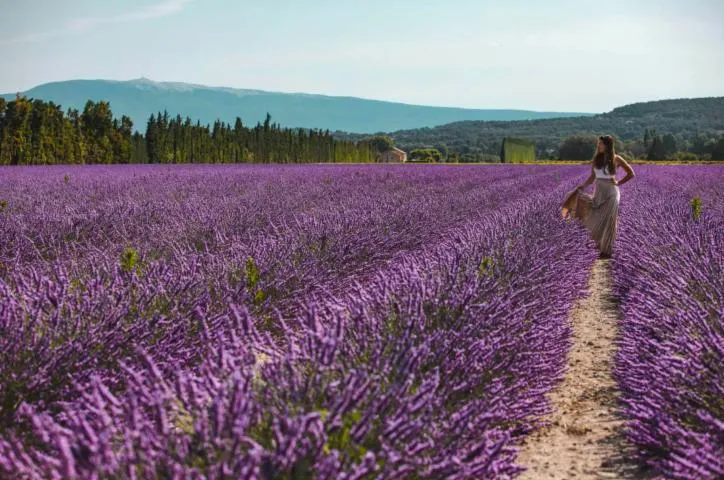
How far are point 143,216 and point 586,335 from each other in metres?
4.33

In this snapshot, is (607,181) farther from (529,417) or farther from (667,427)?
(667,427)

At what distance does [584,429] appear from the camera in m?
3.04

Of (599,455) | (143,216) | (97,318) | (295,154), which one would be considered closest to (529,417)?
(599,455)

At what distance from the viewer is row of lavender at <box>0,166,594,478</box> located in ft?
5.47

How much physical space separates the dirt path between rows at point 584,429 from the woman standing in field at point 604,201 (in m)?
3.37

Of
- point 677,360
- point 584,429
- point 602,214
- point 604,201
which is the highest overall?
point 604,201

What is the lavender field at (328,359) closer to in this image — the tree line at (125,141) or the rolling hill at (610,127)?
the tree line at (125,141)

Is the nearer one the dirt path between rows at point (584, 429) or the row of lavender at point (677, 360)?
the row of lavender at point (677, 360)

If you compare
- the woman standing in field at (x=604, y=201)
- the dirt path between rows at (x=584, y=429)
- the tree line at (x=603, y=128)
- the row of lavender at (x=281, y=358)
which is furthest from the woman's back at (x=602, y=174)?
the tree line at (x=603, y=128)

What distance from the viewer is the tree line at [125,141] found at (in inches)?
1128

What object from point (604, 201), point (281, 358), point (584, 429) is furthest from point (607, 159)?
point (281, 358)

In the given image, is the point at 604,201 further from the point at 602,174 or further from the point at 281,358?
the point at 281,358

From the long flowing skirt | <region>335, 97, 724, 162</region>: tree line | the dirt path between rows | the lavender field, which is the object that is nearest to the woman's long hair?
the long flowing skirt

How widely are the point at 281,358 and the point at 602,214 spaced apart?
626 cm
